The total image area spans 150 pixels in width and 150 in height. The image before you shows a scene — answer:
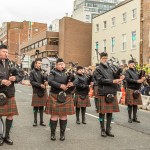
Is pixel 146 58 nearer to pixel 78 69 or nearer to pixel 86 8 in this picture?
pixel 78 69

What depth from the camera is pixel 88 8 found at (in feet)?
352

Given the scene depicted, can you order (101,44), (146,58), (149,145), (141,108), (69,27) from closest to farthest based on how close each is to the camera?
(149,145) < (141,108) < (146,58) < (101,44) < (69,27)

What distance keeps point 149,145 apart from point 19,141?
2.60 metres

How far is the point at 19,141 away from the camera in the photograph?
6.84 metres

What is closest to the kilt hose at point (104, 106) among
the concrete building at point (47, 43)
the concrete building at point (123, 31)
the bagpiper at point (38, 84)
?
the bagpiper at point (38, 84)

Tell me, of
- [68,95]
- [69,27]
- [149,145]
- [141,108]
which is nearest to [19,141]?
[68,95]

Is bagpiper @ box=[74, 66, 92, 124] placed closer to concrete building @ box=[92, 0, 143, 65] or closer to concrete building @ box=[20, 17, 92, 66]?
concrete building @ box=[92, 0, 143, 65]

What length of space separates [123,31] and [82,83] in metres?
25.7

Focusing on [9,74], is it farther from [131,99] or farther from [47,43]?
[47,43]

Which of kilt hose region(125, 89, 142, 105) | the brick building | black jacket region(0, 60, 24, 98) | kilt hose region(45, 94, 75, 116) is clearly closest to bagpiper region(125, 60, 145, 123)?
kilt hose region(125, 89, 142, 105)

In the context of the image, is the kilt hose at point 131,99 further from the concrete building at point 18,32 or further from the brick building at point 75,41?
the concrete building at point 18,32

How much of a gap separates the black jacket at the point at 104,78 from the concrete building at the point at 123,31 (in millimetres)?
23217

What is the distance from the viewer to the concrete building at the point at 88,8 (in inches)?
4002

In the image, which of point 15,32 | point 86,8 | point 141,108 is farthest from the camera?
point 86,8
